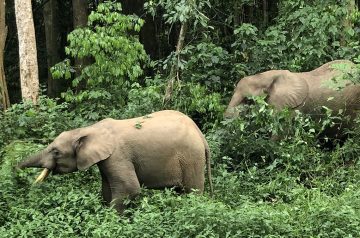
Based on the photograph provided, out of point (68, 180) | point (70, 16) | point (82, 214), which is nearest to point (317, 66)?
point (68, 180)

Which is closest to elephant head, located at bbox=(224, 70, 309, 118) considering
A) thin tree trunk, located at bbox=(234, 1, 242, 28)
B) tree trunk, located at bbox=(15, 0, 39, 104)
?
tree trunk, located at bbox=(15, 0, 39, 104)

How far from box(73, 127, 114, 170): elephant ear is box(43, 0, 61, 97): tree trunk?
892cm

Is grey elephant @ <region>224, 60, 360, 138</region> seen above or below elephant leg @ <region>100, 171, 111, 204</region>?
above

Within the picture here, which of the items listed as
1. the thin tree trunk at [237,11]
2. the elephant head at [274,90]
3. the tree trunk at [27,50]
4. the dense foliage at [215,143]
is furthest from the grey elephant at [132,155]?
the thin tree trunk at [237,11]

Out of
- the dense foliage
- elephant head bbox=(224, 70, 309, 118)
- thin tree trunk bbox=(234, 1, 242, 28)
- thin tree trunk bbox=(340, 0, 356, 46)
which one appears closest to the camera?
the dense foliage

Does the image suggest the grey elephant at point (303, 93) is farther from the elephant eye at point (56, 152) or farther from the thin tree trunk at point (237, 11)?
the thin tree trunk at point (237, 11)

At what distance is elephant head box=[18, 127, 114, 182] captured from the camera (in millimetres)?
7484

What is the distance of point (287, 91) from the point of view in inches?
403

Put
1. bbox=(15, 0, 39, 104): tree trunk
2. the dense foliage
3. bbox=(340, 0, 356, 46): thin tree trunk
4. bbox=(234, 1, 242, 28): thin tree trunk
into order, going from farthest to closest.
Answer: bbox=(234, 1, 242, 28): thin tree trunk → bbox=(340, 0, 356, 46): thin tree trunk → bbox=(15, 0, 39, 104): tree trunk → the dense foliage

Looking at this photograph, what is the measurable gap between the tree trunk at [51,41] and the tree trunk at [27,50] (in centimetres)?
514

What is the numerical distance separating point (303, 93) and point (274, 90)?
1.55ft

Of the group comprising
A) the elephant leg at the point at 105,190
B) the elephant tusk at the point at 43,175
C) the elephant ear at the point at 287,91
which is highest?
the elephant ear at the point at 287,91

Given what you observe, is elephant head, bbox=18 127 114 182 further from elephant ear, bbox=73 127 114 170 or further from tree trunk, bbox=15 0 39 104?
tree trunk, bbox=15 0 39 104

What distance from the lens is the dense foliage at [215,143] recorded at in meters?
6.59
